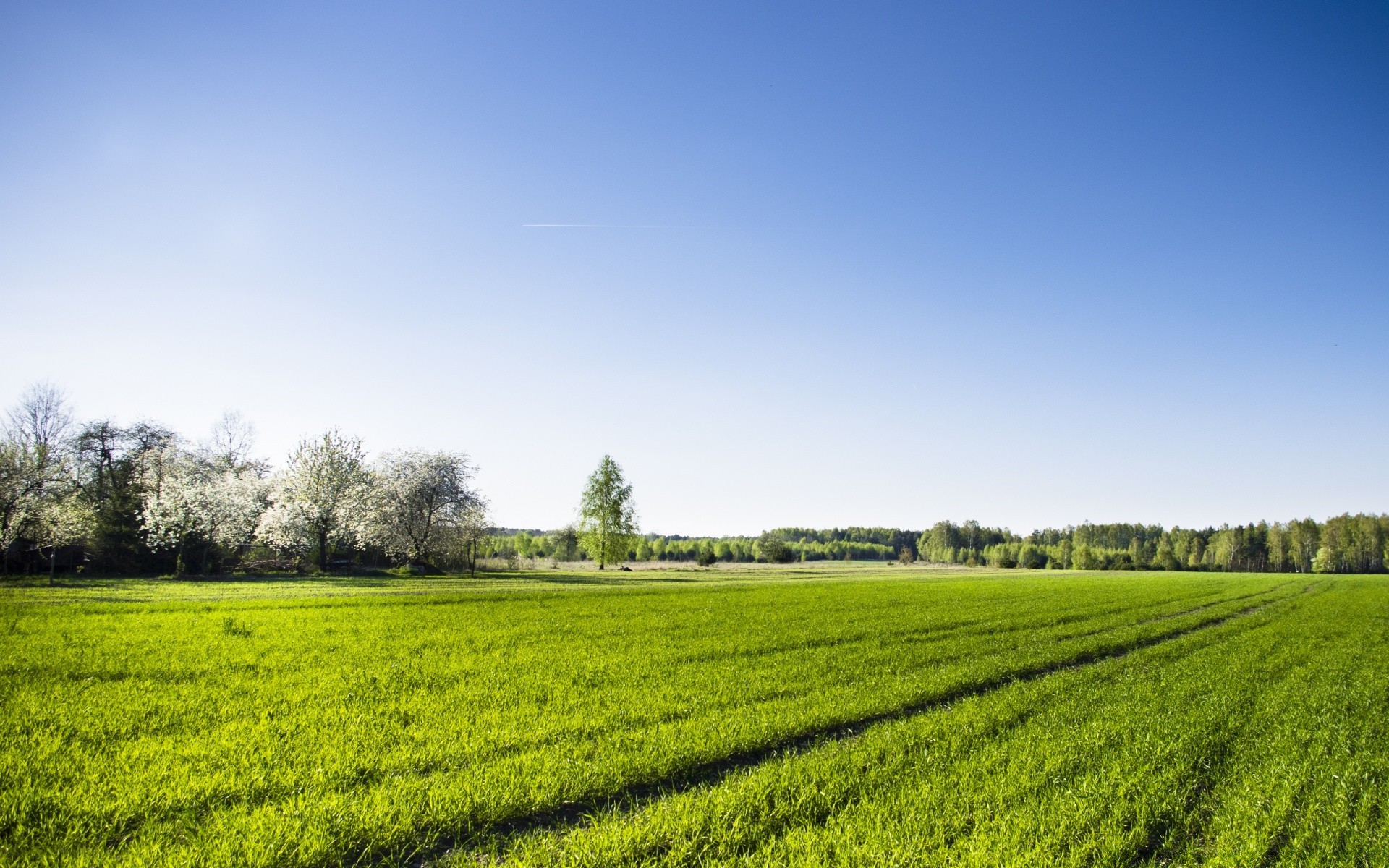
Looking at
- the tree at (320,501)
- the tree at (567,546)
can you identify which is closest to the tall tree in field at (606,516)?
the tree at (320,501)

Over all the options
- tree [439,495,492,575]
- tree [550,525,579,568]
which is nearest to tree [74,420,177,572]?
tree [439,495,492,575]

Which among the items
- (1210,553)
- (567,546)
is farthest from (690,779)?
→ (1210,553)

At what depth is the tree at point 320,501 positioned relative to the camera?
174ft

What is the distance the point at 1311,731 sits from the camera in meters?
9.98

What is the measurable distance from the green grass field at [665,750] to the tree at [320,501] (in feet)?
128

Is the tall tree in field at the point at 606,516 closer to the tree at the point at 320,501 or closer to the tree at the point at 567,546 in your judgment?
the tree at the point at 320,501

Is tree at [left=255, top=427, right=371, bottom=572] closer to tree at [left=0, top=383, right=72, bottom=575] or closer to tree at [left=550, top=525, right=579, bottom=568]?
tree at [left=0, top=383, right=72, bottom=575]

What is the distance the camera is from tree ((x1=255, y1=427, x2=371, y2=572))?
53.0 m

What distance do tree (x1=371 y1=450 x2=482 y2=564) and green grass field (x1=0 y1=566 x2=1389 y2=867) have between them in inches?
1840

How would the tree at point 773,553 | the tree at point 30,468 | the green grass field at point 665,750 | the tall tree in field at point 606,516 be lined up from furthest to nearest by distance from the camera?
the tree at point 773,553 → the tall tree in field at point 606,516 → the tree at point 30,468 → the green grass field at point 665,750

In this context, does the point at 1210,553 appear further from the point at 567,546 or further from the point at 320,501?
the point at 320,501

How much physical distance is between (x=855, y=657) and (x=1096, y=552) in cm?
15711

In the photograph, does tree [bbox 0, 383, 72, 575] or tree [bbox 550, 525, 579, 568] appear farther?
tree [bbox 550, 525, 579, 568]

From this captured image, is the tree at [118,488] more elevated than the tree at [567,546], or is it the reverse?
the tree at [118,488]
